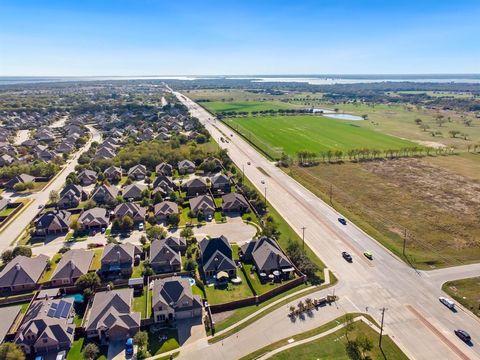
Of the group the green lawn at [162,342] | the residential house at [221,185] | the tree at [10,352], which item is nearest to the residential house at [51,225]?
the tree at [10,352]

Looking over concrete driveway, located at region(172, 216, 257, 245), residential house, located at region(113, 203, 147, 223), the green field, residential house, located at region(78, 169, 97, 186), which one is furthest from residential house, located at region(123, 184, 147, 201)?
the green field

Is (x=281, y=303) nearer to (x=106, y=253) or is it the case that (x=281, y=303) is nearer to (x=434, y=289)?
(x=434, y=289)

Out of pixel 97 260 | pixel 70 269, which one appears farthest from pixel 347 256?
pixel 70 269

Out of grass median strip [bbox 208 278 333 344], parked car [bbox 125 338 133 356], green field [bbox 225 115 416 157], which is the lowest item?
green field [bbox 225 115 416 157]

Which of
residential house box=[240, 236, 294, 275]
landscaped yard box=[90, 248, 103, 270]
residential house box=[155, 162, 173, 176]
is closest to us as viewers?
residential house box=[240, 236, 294, 275]

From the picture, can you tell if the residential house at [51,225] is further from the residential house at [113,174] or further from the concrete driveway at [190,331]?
the concrete driveway at [190,331]

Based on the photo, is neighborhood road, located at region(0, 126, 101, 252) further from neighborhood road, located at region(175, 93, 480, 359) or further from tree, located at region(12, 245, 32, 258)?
neighborhood road, located at region(175, 93, 480, 359)

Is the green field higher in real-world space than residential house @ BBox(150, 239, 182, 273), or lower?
lower

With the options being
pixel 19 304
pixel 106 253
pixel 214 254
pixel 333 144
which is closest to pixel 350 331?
pixel 214 254
